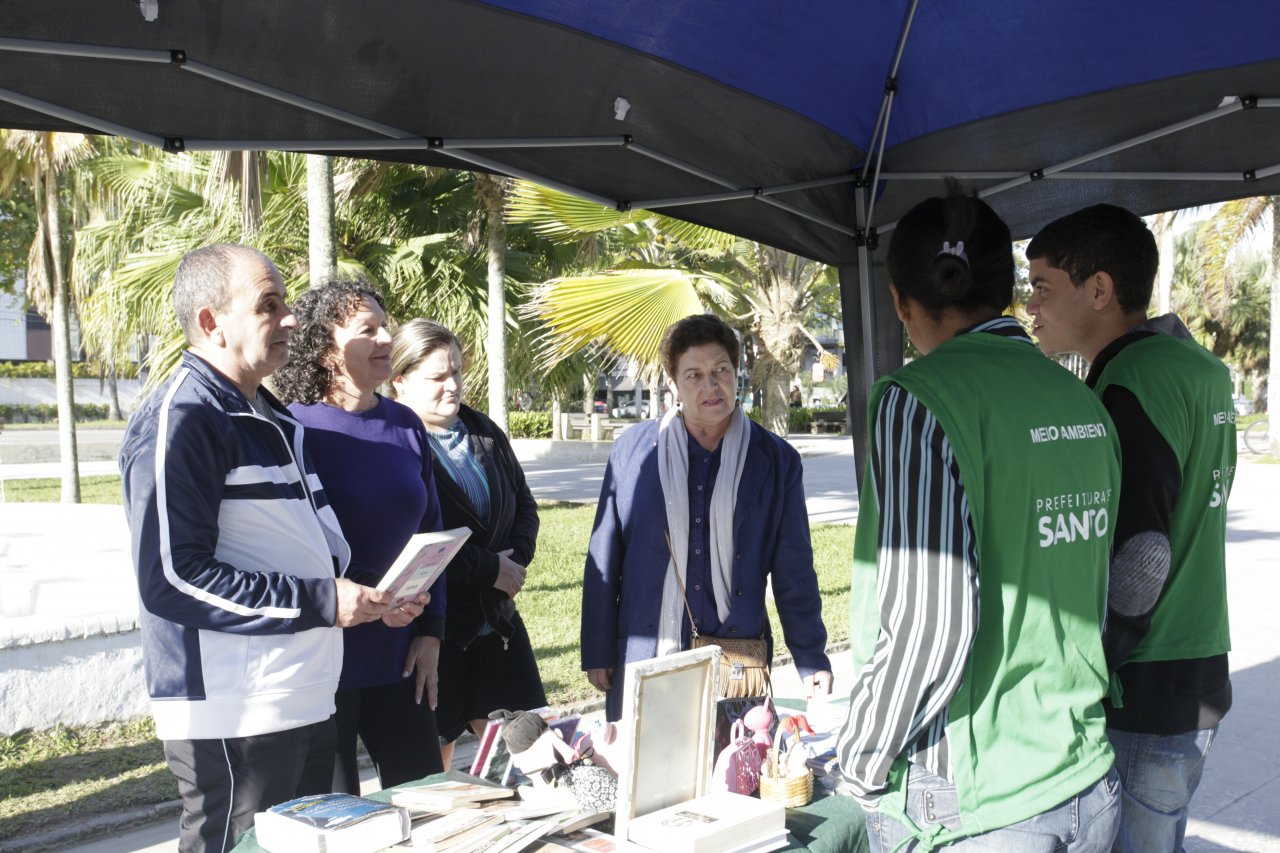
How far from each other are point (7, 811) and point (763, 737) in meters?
3.36

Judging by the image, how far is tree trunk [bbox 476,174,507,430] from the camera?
10.7 meters

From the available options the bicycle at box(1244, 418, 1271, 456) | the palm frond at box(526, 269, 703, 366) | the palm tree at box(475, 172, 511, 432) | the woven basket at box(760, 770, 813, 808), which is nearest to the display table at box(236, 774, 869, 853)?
the woven basket at box(760, 770, 813, 808)

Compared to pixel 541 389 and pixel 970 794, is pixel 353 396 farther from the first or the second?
pixel 541 389

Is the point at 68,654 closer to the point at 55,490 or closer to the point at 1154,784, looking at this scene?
the point at 1154,784

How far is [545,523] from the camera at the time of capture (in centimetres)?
1205

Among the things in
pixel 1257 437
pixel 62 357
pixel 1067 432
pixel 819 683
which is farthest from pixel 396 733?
pixel 1257 437

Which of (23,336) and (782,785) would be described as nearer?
(782,785)

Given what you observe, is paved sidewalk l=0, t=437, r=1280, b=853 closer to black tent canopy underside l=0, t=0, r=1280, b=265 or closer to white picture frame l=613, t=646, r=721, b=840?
black tent canopy underside l=0, t=0, r=1280, b=265

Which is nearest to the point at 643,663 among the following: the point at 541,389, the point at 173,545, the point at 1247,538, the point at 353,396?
the point at 173,545

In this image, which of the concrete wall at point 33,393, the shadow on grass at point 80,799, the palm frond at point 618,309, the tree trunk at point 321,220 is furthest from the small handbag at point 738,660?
the concrete wall at point 33,393

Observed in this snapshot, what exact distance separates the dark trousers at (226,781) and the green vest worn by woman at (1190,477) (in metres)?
1.72

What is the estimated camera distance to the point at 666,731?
6.69 feet

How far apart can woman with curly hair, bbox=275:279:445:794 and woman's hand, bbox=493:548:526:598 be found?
25cm

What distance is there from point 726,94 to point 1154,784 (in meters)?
2.01
